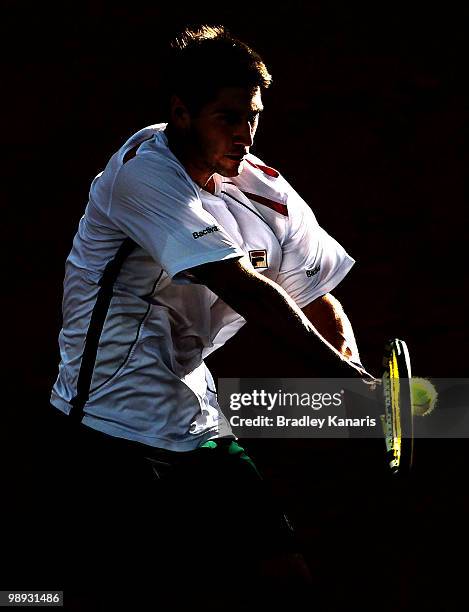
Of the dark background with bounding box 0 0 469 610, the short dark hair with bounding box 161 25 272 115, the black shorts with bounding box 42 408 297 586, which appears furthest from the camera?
the dark background with bounding box 0 0 469 610

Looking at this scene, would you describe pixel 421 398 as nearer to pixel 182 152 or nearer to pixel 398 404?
pixel 398 404

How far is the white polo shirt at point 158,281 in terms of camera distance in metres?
3.03

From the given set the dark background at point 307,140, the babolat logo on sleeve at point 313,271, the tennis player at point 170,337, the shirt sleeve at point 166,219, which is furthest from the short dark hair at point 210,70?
the dark background at point 307,140

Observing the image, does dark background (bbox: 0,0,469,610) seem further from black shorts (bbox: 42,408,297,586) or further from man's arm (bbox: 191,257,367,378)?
man's arm (bbox: 191,257,367,378)

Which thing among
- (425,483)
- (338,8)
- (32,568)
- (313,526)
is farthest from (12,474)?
(338,8)

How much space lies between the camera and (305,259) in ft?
11.8

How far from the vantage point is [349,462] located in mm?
5340

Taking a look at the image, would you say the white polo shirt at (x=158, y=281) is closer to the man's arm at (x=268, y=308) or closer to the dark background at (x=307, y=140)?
the man's arm at (x=268, y=308)

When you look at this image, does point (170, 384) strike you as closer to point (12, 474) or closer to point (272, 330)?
point (272, 330)

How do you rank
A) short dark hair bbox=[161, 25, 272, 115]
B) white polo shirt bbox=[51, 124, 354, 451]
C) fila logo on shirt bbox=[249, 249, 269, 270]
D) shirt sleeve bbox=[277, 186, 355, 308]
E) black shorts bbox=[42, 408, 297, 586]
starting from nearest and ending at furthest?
white polo shirt bbox=[51, 124, 354, 451] → short dark hair bbox=[161, 25, 272, 115] → black shorts bbox=[42, 408, 297, 586] → fila logo on shirt bbox=[249, 249, 269, 270] → shirt sleeve bbox=[277, 186, 355, 308]

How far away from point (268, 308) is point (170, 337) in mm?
427

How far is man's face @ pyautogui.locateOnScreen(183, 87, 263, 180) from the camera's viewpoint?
10.4ft

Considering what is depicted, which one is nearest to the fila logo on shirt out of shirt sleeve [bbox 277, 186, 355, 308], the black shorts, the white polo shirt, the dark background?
the white polo shirt

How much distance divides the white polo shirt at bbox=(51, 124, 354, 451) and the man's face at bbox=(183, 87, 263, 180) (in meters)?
0.10
